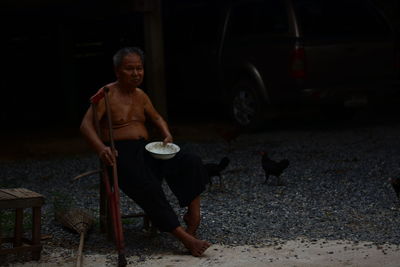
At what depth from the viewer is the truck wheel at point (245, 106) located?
41.1ft

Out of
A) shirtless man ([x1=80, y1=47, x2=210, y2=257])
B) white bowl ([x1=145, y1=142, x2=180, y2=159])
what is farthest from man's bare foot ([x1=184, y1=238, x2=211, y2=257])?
white bowl ([x1=145, y1=142, x2=180, y2=159])

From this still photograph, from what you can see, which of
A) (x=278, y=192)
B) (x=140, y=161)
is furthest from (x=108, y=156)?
(x=278, y=192)

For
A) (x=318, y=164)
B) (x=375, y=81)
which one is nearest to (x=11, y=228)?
(x=318, y=164)

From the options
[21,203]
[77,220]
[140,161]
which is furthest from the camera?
[77,220]

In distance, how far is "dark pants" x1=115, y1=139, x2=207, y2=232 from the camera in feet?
20.3

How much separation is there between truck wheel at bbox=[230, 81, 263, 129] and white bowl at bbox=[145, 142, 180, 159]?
6080mm

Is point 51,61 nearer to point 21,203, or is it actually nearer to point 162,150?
point 162,150

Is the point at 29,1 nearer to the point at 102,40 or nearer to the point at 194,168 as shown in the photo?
the point at 102,40

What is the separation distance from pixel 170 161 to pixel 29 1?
5.65 metres

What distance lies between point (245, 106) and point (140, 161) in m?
6.51

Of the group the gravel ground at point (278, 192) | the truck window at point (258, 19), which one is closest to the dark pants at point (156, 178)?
the gravel ground at point (278, 192)

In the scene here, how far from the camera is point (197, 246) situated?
6098 millimetres

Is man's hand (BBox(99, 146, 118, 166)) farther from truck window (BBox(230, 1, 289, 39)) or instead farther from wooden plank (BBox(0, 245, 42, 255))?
truck window (BBox(230, 1, 289, 39))

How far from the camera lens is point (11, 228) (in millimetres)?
7094
